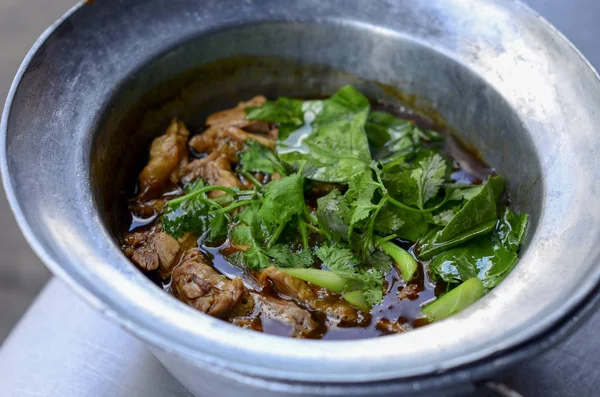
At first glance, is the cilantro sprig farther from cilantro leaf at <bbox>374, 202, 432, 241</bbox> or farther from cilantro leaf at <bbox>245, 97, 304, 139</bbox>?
cilantro leaf at <bbox>245, 97, 304, 139</bbox>

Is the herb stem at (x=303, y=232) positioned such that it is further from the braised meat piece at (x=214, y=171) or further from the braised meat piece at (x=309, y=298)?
the braised meat piece at (x=214, y=171)

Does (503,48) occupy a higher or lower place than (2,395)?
higher

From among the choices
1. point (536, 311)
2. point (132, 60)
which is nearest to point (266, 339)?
point (536, 311)

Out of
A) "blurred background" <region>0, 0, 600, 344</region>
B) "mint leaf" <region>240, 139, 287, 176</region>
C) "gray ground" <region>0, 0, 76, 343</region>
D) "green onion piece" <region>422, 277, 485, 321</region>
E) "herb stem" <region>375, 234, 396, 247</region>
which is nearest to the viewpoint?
"green onion piece" <region>422, 277, 485, 321</region>

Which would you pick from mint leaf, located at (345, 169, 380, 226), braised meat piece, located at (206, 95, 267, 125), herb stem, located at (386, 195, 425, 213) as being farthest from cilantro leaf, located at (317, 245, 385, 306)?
braised meat piece, located at (206, 95, 267, 125)

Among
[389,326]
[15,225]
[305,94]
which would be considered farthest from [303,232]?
[15,225]

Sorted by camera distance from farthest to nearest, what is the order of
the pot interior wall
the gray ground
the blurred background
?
1. the gray ground
2. the blurred background
3. the pot interior wall

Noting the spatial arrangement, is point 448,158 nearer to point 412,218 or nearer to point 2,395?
point 412,218
